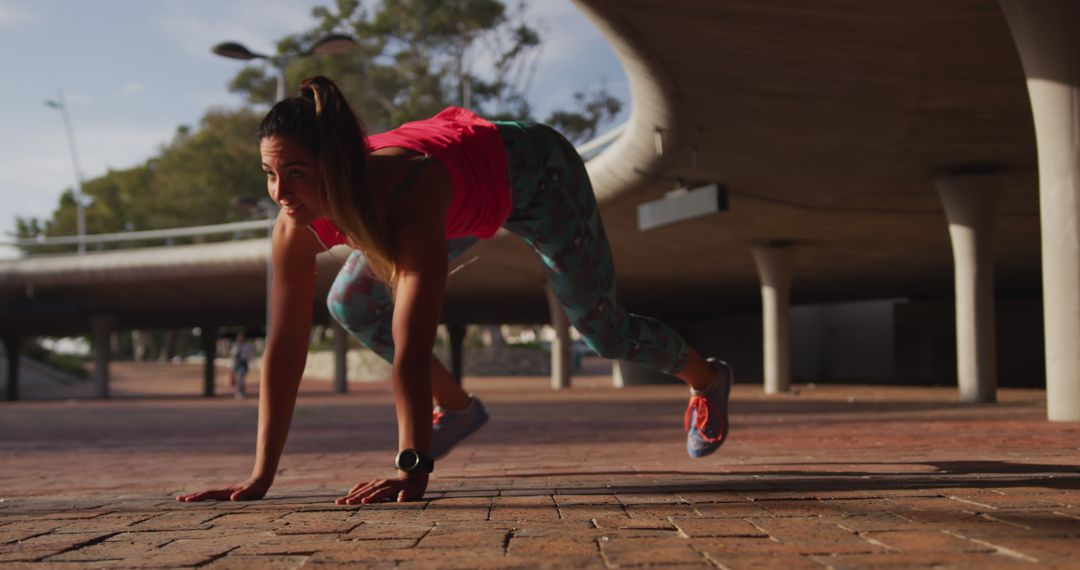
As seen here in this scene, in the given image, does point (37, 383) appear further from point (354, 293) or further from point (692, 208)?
point (354, 293)

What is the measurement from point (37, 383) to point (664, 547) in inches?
1809

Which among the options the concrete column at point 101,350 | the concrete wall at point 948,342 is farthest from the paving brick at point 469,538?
→ the concrete column at point 101,350

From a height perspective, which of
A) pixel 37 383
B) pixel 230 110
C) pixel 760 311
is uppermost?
pixel 230 110

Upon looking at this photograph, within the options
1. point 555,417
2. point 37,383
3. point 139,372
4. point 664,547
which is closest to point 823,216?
point 555,417

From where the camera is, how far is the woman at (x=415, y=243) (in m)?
3.26

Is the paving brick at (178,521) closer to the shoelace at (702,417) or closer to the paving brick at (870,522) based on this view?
the paving brick at (870,522)

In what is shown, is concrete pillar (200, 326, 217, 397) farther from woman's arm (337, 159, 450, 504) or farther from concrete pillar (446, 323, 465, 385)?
woman's arm (337, 159, 450, 504)

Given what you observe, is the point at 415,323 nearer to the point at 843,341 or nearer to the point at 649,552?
the point at 649,552

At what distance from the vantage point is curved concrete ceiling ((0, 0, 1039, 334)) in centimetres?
1015

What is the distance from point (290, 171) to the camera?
128 inches

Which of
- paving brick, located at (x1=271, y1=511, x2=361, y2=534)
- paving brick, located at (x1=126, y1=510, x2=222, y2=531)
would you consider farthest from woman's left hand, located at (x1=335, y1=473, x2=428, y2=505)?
paving brick, located at (x1=126, y1=510, x2=222, y2=531)

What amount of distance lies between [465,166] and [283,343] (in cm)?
94

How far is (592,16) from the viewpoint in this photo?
10.3m

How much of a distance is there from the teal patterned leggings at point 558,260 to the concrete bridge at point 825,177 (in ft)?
19.1
